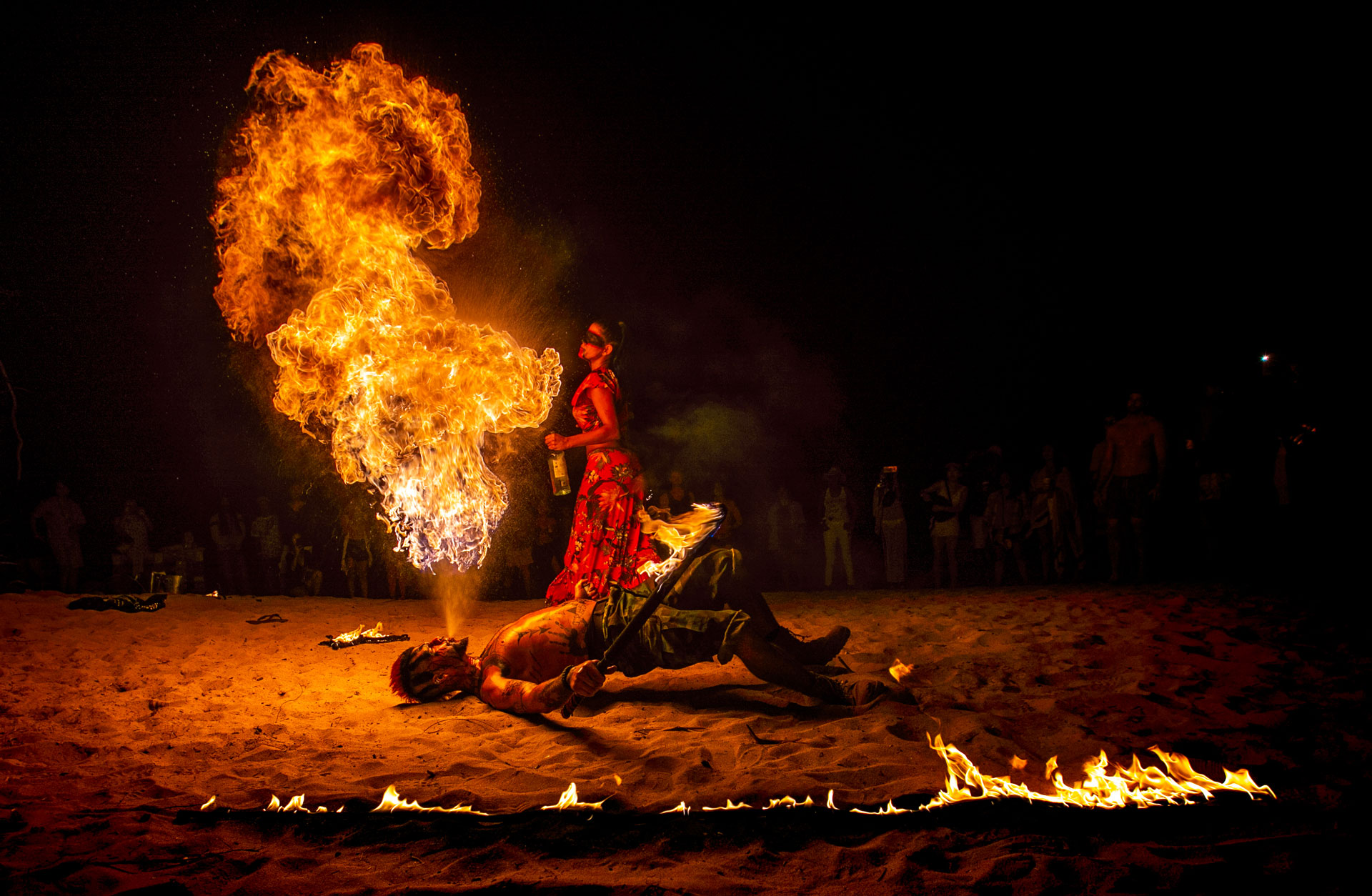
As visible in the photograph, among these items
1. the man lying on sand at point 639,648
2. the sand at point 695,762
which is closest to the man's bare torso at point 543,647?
the man lying on sand at point 639,648

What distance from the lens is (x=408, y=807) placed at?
3260 mm

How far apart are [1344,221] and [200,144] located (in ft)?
65.9

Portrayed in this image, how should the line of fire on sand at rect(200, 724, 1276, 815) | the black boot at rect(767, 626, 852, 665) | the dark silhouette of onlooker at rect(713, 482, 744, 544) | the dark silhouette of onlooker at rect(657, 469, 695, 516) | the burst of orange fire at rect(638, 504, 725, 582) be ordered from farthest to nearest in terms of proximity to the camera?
1. the dark silhouette of onlooker at rect(713, 482, 744, 544)
2. the dark silhouette of onlooker at rect(657, 469, 695, 516)
3. the black boot at rect(767, 626, 852, 665)
4. the burst of orange fire at rect(638, 504, 725, 582)
5. the line of fire on sand at rect(200, 724, 1276, 815)

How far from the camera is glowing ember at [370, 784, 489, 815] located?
3219 mm

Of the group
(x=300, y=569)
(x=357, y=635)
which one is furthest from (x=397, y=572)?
(x=357, y=635)

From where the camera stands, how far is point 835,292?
1441 centimetres

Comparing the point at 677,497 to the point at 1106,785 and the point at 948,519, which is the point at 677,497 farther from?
the point at 1106,785

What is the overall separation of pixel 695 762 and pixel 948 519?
748cm

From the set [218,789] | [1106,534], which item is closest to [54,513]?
[218,789]

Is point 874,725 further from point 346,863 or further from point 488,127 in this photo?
point 488,127

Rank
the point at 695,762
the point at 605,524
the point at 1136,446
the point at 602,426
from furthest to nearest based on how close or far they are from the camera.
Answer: the point at 1136,446
the point at 602,426
the point at 605,524
the point at 695,762

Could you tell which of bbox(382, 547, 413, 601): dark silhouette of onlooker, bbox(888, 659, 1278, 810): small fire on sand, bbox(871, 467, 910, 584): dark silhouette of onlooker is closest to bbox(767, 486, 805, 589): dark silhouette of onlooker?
bbox(871, 467, 910, 584): dark silhouette of onlooker

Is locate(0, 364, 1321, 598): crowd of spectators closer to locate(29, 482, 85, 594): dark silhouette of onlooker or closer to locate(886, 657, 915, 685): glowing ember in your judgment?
locate(29, 482, 85, 594): dark silhouette of onlooker

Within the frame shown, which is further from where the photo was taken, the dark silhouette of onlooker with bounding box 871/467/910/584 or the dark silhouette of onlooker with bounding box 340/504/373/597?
the dark silhouette of onlooker with bounding box 871/467/910/584
